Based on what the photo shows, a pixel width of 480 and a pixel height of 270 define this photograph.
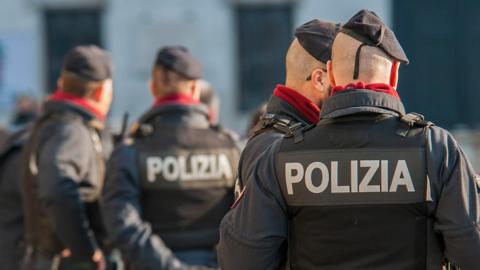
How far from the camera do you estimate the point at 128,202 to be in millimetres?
4359

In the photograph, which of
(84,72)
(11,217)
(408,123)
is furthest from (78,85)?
(408,123)

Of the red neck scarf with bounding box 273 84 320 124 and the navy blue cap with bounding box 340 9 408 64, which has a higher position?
the navy blue cap with bounding box 340 9 408 64

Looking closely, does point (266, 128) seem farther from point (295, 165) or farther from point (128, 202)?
point (128, 202)

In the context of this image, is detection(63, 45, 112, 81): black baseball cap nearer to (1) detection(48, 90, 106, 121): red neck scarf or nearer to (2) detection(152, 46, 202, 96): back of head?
(1) detection(48, 90, 106, 121): red neck scarf

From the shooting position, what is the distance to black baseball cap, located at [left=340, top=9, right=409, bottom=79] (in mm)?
2865

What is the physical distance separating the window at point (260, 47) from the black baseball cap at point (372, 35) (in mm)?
9171

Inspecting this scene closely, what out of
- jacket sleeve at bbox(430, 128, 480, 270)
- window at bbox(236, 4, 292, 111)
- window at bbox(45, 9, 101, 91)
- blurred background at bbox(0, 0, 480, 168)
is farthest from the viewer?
window at bbox(45, 9, 101, 91)

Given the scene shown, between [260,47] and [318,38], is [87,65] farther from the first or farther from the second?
[260,47]

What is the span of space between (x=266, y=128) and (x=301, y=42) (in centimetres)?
32

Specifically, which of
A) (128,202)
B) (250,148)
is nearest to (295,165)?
(250,148)

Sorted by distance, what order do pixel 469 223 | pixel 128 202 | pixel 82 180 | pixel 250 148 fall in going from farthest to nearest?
pixel 82 180 → pixel 128 202 → pixel 250 148 → pixel 469 223

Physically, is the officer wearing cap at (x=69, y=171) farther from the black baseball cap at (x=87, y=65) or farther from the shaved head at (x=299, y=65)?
the shaved head at (x=299, y=65)

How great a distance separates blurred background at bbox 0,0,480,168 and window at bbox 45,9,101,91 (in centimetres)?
1

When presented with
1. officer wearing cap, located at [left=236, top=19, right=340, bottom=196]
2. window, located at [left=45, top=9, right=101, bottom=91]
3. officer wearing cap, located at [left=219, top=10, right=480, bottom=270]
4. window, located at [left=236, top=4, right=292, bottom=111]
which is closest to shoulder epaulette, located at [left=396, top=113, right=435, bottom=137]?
officer wearing cap, located at [left=219, top=10, right=480, bottom=270]
